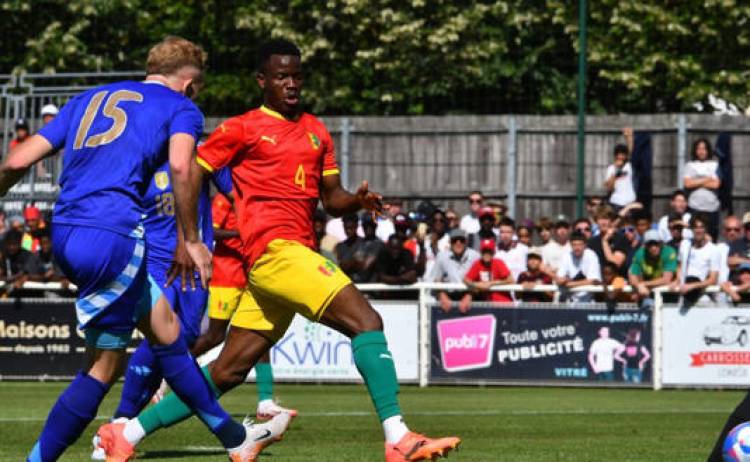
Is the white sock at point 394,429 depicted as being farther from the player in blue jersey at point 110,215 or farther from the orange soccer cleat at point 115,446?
the orange soccer cleat at point 115,446

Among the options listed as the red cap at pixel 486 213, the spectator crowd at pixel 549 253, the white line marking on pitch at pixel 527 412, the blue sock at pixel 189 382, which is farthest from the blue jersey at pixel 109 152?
the red cap at pixel 486 213

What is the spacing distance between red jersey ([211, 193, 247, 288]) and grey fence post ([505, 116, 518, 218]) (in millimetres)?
14820

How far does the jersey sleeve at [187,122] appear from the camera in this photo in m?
8.50

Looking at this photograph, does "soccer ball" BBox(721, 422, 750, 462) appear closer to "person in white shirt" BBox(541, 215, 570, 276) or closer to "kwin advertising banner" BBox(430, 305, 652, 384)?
"kwin advertising banner" BBox(430, 305, 652, 384)

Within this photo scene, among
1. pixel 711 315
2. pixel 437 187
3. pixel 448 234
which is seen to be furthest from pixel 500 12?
pixel 711 315

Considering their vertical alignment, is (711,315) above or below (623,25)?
below

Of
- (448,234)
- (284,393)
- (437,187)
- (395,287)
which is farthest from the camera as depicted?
(437,187)

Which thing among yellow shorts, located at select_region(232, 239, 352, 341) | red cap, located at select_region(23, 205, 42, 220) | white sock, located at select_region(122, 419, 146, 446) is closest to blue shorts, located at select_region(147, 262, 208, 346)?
yellow shorts, located at select_region(232, 239, 352, 341)

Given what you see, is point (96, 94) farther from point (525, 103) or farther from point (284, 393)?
point (525, 103)

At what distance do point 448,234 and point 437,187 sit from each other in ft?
22.7

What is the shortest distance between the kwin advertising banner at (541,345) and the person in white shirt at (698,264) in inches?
23.9

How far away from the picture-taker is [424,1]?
3603 centimetres

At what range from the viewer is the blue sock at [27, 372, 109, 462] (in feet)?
28.0

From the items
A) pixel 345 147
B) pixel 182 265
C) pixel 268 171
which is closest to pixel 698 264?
pixel 345 147
